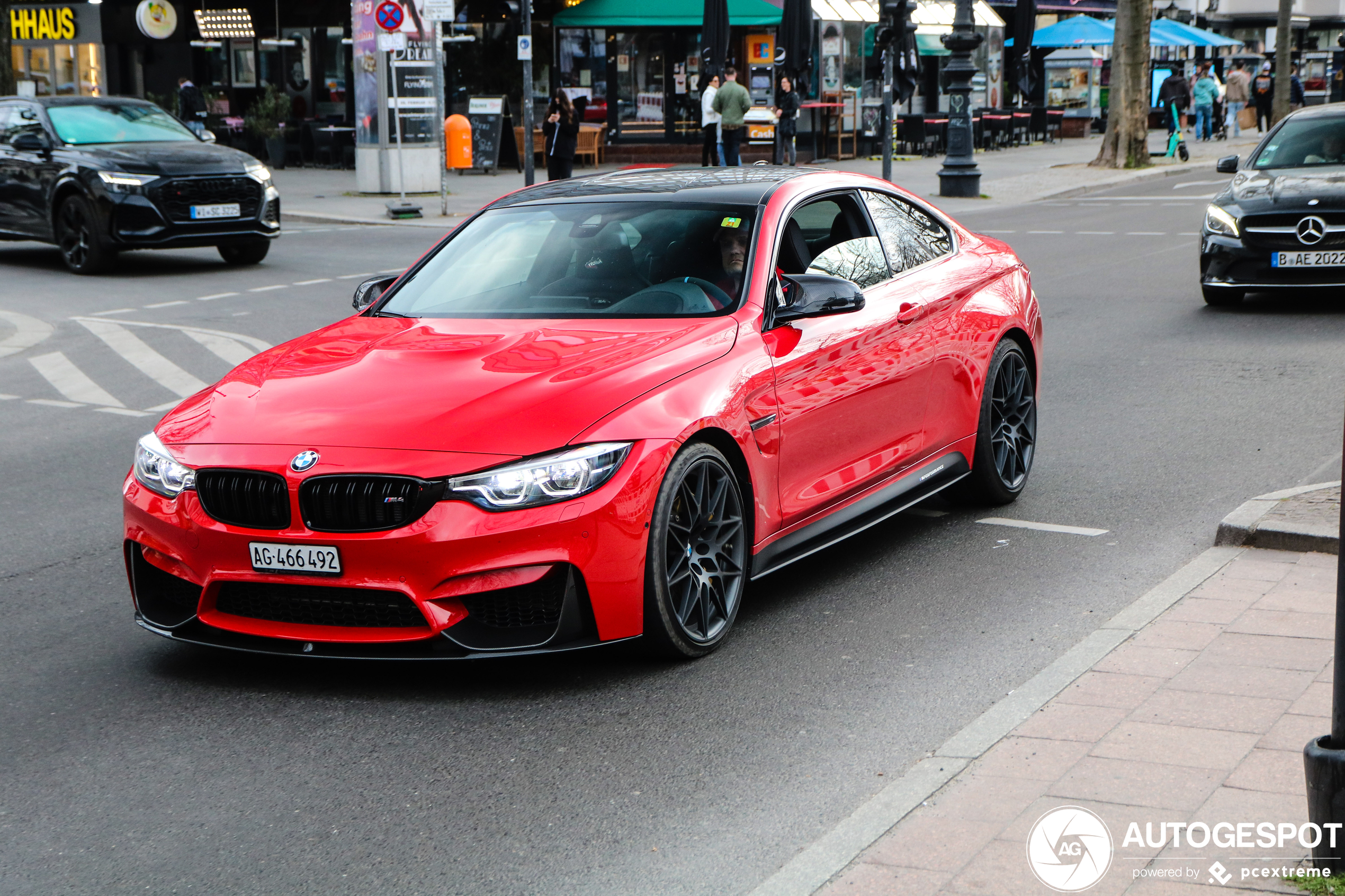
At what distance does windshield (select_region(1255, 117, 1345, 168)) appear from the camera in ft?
44.5

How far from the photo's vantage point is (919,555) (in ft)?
20.8

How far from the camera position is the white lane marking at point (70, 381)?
33.1 ft

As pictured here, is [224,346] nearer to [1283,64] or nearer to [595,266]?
[595,266]

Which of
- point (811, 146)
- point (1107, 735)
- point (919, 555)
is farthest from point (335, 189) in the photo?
point (1107, 735)

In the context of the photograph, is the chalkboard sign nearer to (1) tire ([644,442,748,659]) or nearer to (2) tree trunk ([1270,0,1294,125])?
(2) tree trunk ([1270,0,1294,125])

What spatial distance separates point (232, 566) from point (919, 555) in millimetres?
2806

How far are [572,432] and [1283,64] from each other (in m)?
44.7

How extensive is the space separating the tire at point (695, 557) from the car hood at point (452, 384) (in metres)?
0.31

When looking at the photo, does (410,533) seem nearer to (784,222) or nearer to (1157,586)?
(784,222)

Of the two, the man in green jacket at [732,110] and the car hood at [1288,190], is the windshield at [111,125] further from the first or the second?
the car hood at [1288,190]

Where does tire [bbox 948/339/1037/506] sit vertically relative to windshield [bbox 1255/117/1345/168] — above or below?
below

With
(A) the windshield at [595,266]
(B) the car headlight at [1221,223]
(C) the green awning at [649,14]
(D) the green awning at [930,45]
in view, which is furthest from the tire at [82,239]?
(D) the green awning at [930,45]

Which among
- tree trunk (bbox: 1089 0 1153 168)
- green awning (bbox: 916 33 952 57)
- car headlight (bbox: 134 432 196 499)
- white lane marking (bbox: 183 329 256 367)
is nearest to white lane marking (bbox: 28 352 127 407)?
white lane marking (bbox: 183 329 256 367)

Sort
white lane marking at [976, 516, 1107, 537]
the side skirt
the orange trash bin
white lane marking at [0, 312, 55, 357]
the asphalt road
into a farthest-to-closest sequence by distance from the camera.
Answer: the orange trash bin, white lane marking at [0, 312, 55, 357], white lane marking at [976, 516, 1107, 537], the side skirt, the asphalt road
